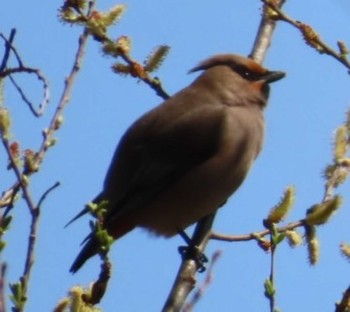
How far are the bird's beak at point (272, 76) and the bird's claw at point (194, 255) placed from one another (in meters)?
1.36

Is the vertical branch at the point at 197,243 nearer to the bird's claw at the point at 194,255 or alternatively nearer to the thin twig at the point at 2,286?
the bird's claw at the point at 194,255

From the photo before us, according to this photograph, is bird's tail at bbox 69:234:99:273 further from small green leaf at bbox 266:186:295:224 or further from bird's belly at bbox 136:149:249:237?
small green leaf at bbox 266:186:295:224

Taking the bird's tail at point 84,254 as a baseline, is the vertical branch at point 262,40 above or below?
above

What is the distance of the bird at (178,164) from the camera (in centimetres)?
528

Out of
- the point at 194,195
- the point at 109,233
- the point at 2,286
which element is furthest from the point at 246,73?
the point at 2,286

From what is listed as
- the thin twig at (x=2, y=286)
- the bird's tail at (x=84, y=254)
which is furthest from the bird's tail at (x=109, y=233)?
the thin twig at (x=2, y=286)

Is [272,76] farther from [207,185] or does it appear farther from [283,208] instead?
[283,208]

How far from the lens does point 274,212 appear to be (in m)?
3.75

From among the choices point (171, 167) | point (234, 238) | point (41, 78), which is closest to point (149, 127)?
point (171, 167)

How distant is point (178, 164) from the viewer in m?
5.43

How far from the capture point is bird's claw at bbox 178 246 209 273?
459 centimetres

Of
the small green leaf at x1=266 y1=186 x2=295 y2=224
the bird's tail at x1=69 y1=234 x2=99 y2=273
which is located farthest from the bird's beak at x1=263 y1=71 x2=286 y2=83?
the small green leaf at x1=266 y1=186 x2=295 y2=224

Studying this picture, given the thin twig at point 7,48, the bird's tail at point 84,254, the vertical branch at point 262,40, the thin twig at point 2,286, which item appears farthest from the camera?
the vertical branch at point 262,40

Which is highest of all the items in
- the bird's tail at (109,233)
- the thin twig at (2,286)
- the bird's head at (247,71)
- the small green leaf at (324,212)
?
the bird's head at (247,71)
